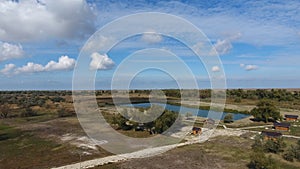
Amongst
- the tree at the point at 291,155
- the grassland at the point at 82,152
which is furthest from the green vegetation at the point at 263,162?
the tree at the point at 291,155

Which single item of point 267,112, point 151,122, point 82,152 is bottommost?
point 82,152

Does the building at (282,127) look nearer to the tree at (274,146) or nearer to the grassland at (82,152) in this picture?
the grassland at (82,152)

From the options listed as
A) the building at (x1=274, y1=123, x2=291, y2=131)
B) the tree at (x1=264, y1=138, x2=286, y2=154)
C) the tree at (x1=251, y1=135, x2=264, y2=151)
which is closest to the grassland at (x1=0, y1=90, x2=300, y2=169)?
the tree at (x1=251, y1=135, x2=264, y2=151)

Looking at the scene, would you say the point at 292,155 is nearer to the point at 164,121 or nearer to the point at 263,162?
the point at 263,162

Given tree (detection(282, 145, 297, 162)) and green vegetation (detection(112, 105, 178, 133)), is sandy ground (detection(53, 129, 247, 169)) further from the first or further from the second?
tree (detection(282, 145, 297, 162))

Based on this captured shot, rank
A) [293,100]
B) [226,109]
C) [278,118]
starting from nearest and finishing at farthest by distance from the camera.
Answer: [278,118] < [226,109] < [293,100]

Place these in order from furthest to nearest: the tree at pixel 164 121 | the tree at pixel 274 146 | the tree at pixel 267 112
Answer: the tree at pixel 267 112, the tree at pixel 164 121, the tree at pixel 274 146

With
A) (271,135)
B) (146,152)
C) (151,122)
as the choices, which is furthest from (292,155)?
(151,122)

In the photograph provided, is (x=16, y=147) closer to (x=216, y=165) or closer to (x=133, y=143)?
(x=133, y=143)

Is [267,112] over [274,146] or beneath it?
over

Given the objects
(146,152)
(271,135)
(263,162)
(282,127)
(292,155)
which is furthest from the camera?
(282,127)

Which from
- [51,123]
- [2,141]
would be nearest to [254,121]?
[51,123]
